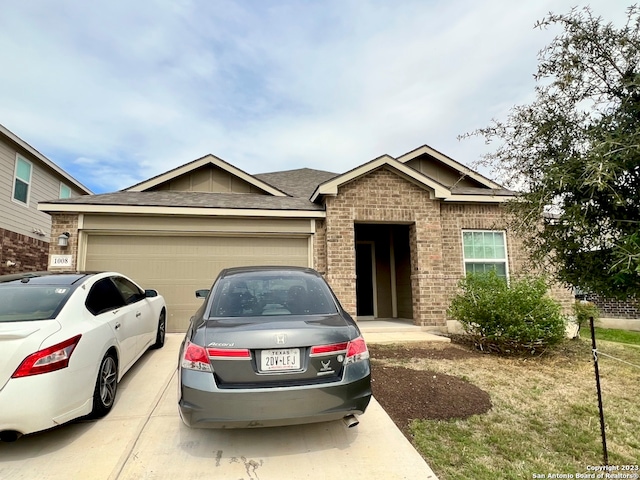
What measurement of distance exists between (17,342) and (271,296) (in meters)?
2.00

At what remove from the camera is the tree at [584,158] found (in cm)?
236

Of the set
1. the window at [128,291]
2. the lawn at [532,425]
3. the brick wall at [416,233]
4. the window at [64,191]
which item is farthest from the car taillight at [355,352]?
the window at [64,191]

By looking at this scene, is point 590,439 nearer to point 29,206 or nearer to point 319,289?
point 319,289

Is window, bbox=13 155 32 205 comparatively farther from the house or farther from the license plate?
the license plate

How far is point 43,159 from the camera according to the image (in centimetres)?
1212

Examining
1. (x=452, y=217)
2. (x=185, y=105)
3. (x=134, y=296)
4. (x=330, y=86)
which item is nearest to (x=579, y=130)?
(x=134, y=296)

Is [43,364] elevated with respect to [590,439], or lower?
elevated

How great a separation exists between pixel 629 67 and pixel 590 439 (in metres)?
3.27

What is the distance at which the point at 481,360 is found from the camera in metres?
5.94

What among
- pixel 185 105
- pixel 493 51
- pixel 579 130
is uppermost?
pixel 185 105

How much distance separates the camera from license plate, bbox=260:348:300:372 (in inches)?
101

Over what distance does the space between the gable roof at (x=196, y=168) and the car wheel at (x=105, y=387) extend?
712 cm

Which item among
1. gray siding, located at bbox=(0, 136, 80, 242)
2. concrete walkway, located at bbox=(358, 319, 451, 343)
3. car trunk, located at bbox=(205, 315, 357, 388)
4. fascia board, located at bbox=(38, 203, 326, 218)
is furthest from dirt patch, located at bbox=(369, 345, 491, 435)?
gray siding, located at bbox=(0, 136, 80, 242)

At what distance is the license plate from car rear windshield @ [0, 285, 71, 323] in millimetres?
2036
